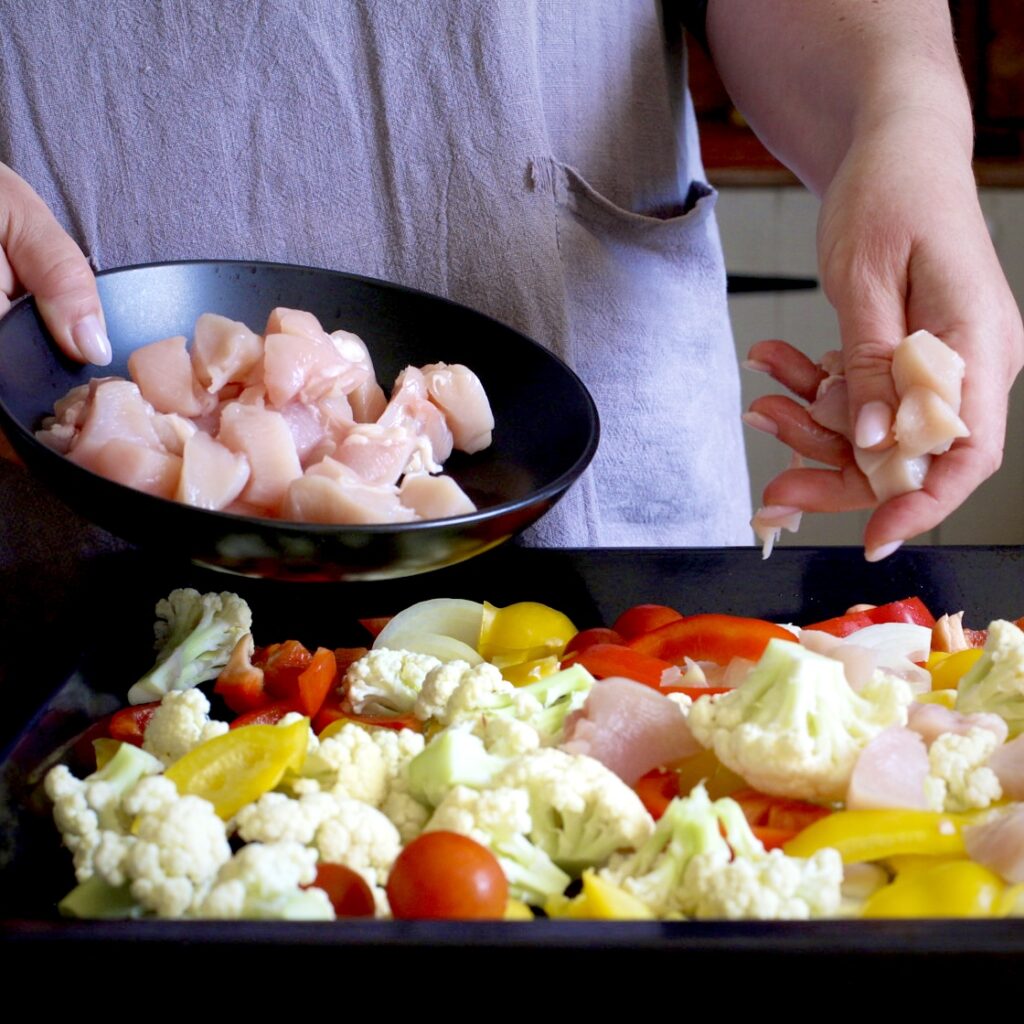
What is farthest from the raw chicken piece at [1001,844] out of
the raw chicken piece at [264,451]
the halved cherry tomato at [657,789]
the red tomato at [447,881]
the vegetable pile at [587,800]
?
the raw chicken piece at [264,451]

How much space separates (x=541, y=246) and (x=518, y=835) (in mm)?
835

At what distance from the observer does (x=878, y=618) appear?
1381 mm

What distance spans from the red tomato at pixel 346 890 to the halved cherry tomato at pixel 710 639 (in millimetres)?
483

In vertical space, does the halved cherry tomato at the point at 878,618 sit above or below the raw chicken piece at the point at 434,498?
below

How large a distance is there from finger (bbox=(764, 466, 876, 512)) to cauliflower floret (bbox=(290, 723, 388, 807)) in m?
0.43

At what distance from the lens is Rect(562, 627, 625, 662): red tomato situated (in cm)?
135

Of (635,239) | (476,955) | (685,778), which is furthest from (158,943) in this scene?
(635,239)

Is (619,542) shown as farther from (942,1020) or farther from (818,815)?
(942,1020)

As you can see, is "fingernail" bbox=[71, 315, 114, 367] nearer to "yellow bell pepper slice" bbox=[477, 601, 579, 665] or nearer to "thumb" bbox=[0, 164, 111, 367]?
"thumb" bbox=[0, 164, 111, 367]

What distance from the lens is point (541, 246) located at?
1575 mm

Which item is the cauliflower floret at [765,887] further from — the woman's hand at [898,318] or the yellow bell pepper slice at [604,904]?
the woman's hand at [898,318]

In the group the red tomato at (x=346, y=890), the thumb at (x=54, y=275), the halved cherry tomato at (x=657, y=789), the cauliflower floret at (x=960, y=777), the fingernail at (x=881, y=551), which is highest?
the thumb at (x=54, y=275)

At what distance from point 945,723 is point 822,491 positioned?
0.25 metres

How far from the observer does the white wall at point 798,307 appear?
3576 millimetres
